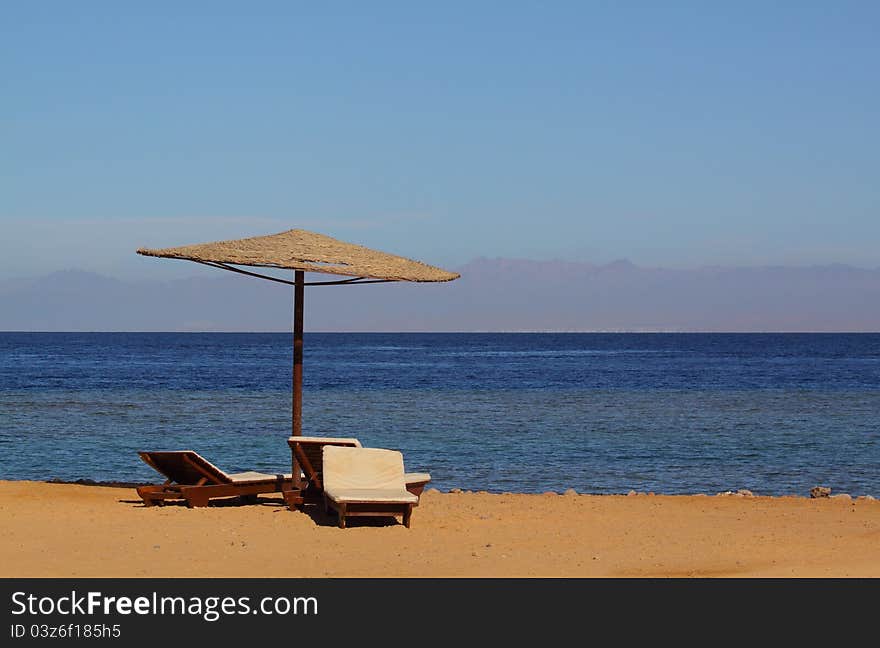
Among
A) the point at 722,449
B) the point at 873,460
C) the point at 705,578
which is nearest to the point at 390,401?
the point at 722,449

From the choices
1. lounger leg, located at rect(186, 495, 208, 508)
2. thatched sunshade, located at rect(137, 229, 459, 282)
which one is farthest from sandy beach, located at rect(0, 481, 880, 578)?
thatched sunshade, located at rect(137, 229, 459, 282)

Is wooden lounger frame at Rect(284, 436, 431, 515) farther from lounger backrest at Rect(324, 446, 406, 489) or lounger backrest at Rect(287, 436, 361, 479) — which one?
lounger backrest at Rect(324, 446, 406, 489)

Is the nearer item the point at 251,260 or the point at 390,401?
the point at 251,260

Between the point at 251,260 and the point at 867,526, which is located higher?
the point at 251,260

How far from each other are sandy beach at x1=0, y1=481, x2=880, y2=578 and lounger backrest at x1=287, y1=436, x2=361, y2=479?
54 cm

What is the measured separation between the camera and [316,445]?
12.4m

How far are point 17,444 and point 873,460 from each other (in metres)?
17.1

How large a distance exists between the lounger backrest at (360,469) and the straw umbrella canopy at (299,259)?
770 mm

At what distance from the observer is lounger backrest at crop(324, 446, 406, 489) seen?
12.0m

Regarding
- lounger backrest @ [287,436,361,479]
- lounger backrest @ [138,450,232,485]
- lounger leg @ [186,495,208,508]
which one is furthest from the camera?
lounger leg @ [186,495,208,508]

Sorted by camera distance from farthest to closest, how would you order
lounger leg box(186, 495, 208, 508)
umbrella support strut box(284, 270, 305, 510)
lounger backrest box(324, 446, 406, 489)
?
umbrella support strut box(284, 270, 305, 510) → lounger leg box(186, 495, 208, 508) → lounger backrest box(324, 446, 406, 489)
